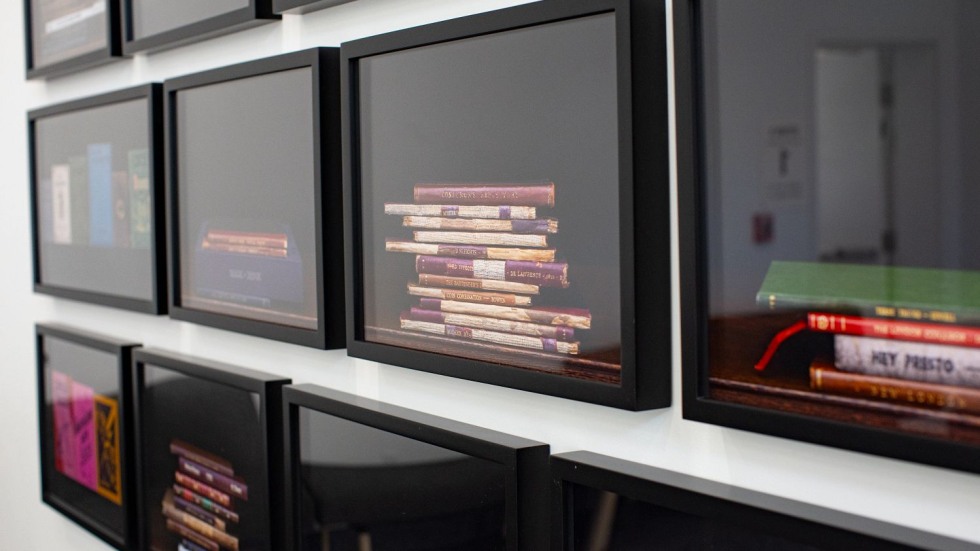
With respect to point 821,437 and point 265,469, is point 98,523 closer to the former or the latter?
point 265,469

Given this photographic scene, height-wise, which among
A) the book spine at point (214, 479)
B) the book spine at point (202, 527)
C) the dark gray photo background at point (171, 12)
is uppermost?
the dark gray photo background at point (171, 12)

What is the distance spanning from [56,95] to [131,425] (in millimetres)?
492

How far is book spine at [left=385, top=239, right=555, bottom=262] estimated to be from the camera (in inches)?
26.9

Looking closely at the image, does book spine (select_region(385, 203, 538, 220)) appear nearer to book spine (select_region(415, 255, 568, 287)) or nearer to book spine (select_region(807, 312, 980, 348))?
book spine (select_region(415, 255, 568, 287))

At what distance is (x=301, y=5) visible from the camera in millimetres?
875

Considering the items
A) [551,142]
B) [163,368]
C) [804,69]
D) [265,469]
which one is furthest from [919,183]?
[163,368]

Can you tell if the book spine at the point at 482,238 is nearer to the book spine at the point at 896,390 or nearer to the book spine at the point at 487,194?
the book spine at the point at 487,194

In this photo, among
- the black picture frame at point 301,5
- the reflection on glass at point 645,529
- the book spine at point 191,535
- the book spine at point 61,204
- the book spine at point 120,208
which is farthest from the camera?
the book spine at point 61,204

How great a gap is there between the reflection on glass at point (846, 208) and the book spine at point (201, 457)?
63 cm

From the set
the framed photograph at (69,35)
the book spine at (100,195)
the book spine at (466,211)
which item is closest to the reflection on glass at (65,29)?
the framed photograph at (69,35)

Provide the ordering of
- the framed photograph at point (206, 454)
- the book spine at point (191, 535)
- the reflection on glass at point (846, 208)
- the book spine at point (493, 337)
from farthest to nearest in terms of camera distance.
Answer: the book spine at point (191, 535) < the framed photograph at point (206, 454) < the book spine at point (493, 337) < the reflection on glass at point (846, 208)

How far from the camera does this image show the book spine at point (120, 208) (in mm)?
1186

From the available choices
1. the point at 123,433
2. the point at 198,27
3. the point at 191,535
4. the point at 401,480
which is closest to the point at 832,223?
the point at 401,480

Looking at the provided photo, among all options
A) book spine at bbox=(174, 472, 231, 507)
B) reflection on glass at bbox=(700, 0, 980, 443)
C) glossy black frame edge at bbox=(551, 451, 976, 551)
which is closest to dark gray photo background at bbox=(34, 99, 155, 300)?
book spine at bbox=(174, 472, 231, 507)
